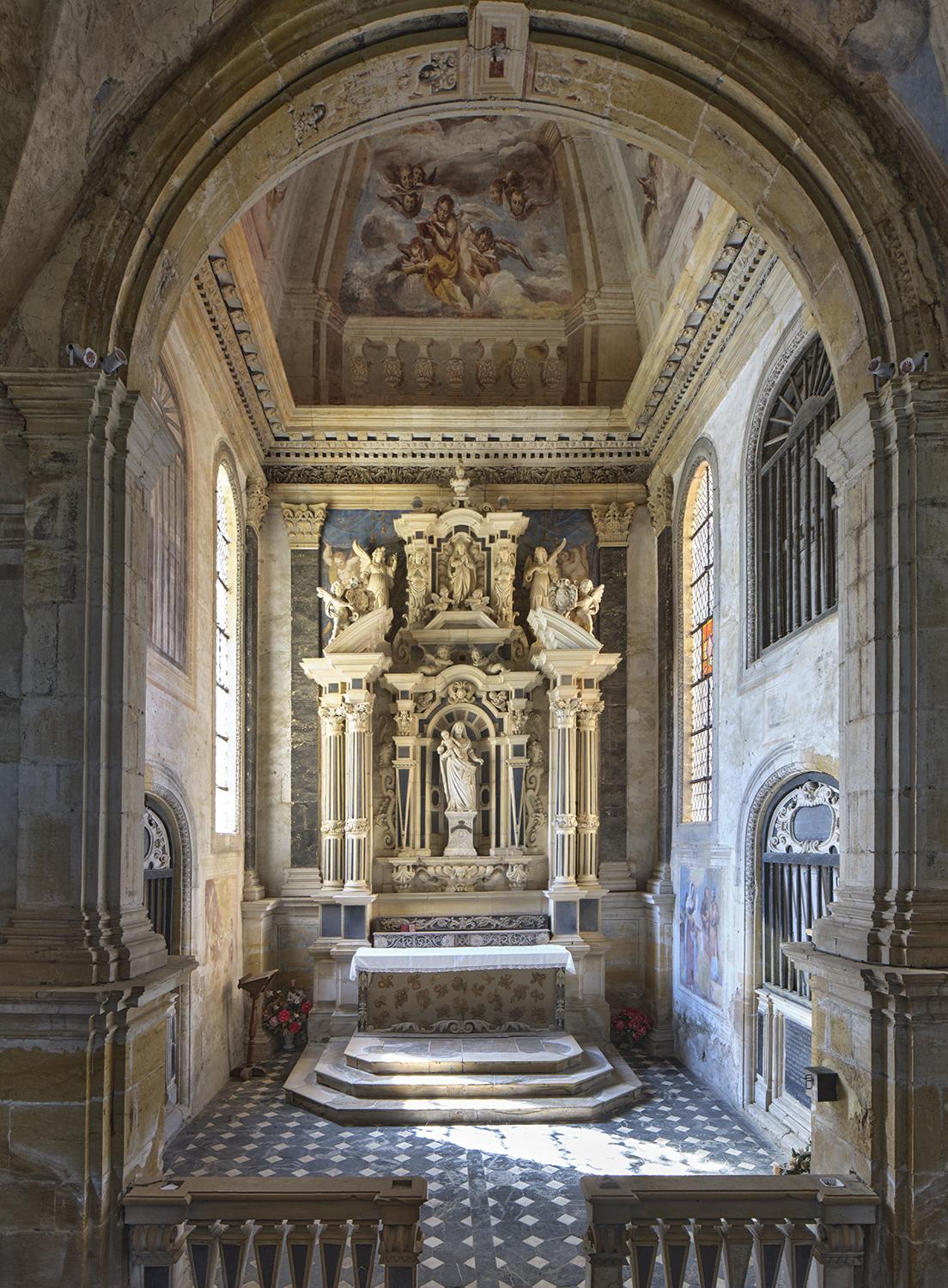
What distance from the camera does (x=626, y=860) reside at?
52.6 feet

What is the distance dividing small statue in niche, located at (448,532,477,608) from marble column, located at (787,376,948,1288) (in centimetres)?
992

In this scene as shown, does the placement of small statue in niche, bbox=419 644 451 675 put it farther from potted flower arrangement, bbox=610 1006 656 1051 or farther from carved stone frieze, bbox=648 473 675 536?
potted flower arrangement, bbox=610 1006 656 1051

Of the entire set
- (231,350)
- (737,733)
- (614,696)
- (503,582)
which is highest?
(231,350)

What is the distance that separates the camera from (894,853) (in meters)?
5.86

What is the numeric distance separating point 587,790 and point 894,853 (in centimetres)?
966

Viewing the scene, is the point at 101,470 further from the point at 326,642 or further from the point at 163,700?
the point at 326,642

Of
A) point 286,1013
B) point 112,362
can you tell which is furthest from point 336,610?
point 112,362

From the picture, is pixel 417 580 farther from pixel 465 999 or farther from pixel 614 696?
pixel 465 999

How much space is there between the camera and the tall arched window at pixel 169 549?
10375 mm

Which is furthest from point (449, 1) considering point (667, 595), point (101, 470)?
point (667, 595)

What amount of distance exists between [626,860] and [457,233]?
9.25 meters

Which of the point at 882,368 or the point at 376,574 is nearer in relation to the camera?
the point at 882,368

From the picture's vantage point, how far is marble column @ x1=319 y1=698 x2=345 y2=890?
15.4 metres

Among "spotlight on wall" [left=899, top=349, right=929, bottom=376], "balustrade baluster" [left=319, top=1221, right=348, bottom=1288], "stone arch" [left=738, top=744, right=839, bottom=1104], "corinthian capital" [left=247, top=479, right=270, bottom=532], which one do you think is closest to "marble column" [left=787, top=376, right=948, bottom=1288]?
"spotlight on wall" [left=899, top=349, right=929, bottom=376]
